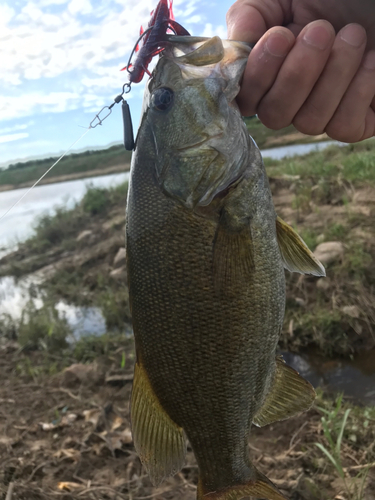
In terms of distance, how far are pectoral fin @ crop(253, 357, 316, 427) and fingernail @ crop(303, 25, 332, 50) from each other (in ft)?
4.39

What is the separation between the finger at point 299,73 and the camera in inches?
65.1

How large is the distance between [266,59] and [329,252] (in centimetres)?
481

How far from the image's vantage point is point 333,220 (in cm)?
731

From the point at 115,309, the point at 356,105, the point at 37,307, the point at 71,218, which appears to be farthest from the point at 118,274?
the point at 356,105

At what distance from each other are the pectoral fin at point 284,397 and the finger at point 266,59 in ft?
3.96

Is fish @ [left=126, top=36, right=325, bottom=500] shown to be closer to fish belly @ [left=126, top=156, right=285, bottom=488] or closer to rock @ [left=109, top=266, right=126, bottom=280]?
fish belly @ [left=126, top=156, right=285, bottom=488]

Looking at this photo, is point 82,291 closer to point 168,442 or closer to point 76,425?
point 76,425

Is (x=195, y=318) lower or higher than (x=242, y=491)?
higher

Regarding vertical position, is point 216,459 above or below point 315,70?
below

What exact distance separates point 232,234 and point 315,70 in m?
0.75

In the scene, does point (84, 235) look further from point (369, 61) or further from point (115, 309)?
point (369, 61)

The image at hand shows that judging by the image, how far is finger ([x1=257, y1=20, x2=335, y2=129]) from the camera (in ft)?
5.42

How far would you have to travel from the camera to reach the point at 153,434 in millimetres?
1790

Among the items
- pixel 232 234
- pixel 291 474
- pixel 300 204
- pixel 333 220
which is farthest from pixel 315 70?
pixel 300 204
